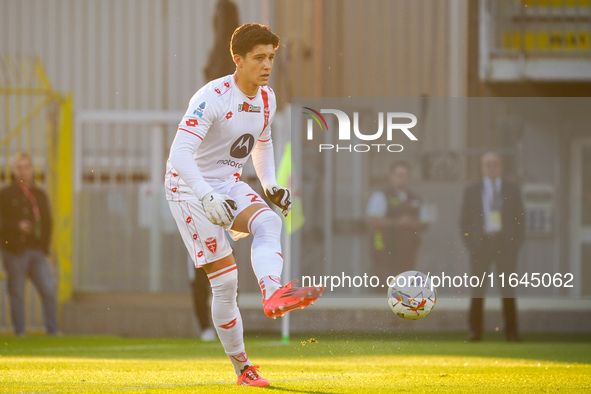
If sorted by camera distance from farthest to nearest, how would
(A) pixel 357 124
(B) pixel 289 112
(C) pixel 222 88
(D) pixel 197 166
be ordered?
1. (B) pixel 289 112
2. (A) pixel 357 124
3. (C) pixel 222 88
4. (D) pixel 197 166

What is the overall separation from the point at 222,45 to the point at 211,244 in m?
2.95

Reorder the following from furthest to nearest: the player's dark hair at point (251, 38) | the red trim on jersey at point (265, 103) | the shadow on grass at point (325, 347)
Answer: the shadow on grass at point (325, 347) → the red trim on jersey at point (265, 103) → the player's dark hair at point (251, 38)

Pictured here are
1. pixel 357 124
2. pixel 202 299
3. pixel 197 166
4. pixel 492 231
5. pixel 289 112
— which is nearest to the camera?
pixel 197 166

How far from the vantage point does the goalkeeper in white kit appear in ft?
16.3

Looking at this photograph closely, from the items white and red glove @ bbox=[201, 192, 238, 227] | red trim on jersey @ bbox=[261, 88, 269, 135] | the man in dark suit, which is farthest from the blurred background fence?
white and red glove @ bbox=[201, 192, 238, 227]

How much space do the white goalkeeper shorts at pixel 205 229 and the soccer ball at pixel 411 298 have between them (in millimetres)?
1146

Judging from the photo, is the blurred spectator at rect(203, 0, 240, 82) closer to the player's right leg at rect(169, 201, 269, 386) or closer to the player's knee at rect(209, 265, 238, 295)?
the player's right leg at rect(169, 201, 269, 386)

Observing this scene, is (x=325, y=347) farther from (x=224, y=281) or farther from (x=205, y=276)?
(x=205, y=276)

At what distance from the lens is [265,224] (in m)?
4.92

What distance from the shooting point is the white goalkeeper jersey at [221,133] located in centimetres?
499

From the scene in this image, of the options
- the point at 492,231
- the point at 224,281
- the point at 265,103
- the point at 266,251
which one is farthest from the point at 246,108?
the point at 492,231

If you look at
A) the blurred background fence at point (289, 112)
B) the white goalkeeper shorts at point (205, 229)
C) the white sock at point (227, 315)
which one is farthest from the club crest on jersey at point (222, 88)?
the blurred background fence at point (289, 112)

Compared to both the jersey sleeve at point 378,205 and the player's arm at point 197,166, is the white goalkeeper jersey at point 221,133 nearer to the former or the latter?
the player's arm at point 197,166

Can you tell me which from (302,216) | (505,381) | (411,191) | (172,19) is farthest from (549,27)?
(505,381)
